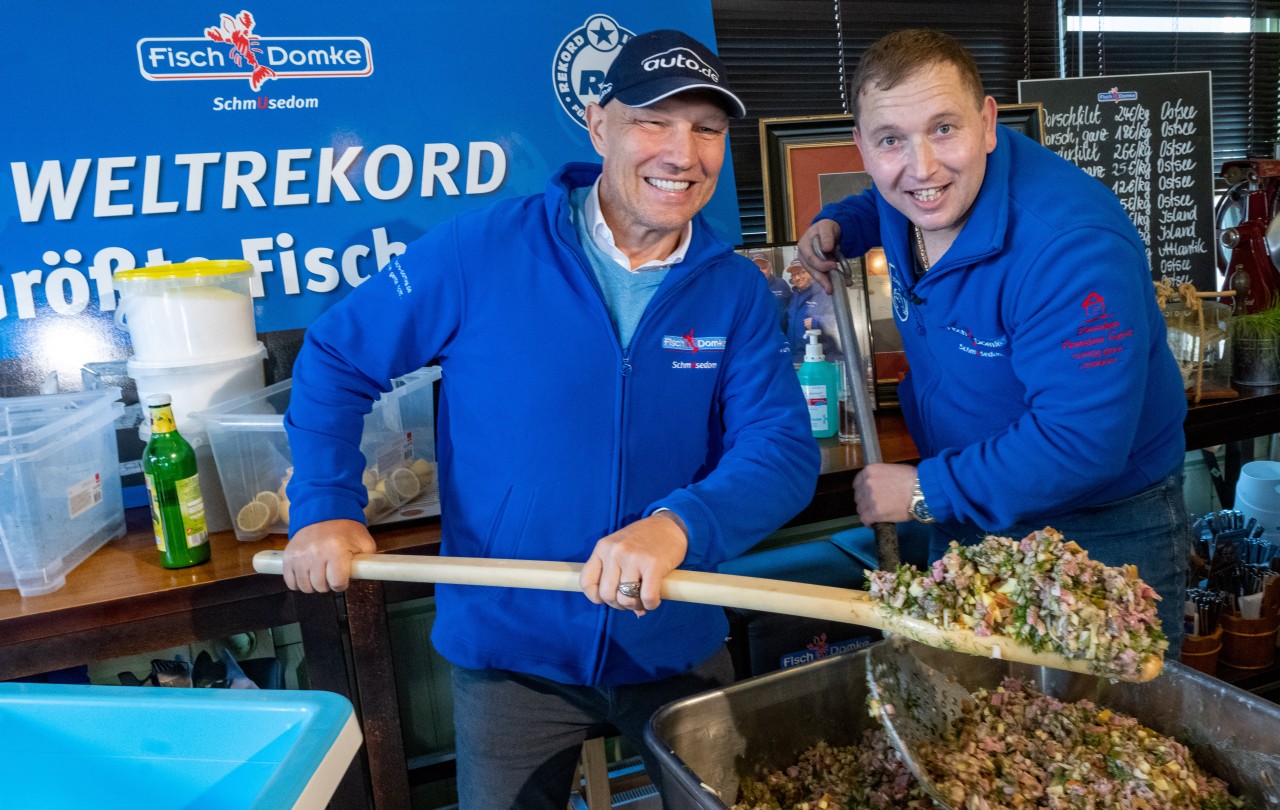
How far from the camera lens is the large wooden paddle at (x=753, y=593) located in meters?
1.22

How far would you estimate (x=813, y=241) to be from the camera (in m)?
2.05

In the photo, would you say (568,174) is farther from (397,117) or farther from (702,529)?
(397,117)

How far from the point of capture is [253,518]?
1951 millimetres

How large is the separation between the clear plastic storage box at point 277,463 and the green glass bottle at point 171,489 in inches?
4.5

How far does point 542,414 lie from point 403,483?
0.64 metres

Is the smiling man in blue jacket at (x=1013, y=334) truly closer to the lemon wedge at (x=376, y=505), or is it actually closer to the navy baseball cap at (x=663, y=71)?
the navy baseball cap at (x=663, y=71)

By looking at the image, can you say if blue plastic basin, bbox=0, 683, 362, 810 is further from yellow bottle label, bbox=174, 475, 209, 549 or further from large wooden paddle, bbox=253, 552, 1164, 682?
yellow bottle label, bbox=174, 475, 209, 549

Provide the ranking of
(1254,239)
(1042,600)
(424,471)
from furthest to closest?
(1254,239) → (424,471) → (1042,600)

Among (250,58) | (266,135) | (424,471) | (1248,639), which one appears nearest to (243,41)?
(250,58)

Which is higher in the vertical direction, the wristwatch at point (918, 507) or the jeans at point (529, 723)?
the wristwatch at point (918, 507)

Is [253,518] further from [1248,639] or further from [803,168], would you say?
[1248,639]

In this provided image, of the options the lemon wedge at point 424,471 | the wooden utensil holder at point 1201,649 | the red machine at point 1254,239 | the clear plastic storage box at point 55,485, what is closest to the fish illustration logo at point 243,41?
the clear plastic storage box at point 55,485

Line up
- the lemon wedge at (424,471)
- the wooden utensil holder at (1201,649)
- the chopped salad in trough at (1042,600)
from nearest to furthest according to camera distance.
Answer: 1. the chopped salad in trough at (1042,600)
2. the lemon wedge at (424,471)
3. the wooden utensil holder at (1201,649)

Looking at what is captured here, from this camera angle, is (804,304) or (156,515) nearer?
(156,515)
